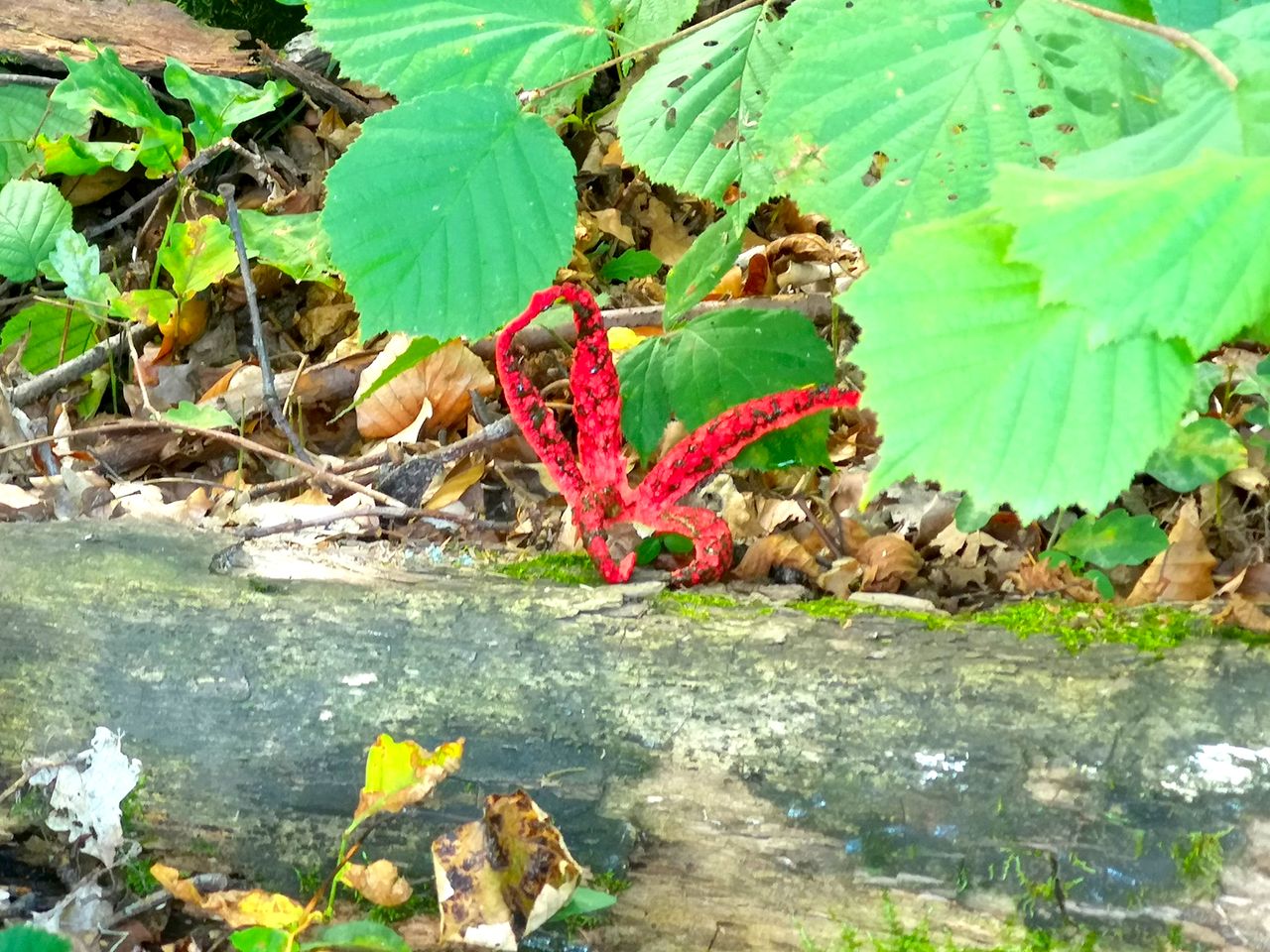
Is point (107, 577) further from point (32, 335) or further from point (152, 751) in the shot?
point (32, 335)

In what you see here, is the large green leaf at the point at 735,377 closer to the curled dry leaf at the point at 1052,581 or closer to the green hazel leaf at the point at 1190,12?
the curled dry leaf at the point at 1052,581

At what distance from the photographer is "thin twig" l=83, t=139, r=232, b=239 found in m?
2.73

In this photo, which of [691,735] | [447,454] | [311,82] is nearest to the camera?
[691,735]

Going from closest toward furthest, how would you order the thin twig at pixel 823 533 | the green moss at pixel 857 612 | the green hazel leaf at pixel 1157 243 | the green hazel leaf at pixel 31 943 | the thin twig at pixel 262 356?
1. the green hazel leaf at pixel 1157 243
2. the green hazel leaf at pixel 31 943
3. the green moss at pixel 857 612
4. the thin twig at pixel 823 533
5. the thin twig at pixel 262 356

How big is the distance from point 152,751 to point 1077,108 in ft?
4.59

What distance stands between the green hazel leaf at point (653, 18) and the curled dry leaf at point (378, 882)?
121 centimetres

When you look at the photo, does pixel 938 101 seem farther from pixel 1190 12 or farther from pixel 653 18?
pixel 653 18

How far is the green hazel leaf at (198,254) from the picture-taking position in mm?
2371

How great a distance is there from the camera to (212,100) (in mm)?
2320

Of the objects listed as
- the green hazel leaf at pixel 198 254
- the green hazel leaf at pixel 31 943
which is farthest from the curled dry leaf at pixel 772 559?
the green hazel leaf at pixel 198 254

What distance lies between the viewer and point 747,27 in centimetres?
153

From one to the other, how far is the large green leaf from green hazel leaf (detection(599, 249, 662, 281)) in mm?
747

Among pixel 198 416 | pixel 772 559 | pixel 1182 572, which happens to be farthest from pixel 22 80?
pixel 1182 572

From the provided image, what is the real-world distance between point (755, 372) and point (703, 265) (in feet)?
0.65
